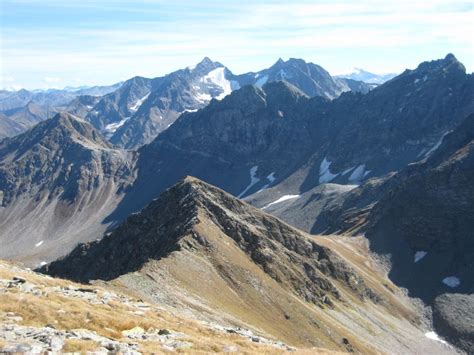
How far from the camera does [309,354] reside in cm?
2961

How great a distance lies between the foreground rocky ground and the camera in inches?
846

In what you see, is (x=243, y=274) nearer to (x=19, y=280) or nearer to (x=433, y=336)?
(x=19, y=280)

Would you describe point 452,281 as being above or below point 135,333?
below

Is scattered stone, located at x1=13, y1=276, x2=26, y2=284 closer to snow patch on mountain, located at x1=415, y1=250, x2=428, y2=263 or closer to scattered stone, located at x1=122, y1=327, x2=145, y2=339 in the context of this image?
scattered stone, located at x1=122, y1=327, x2=145, y2=339

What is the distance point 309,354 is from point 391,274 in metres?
130

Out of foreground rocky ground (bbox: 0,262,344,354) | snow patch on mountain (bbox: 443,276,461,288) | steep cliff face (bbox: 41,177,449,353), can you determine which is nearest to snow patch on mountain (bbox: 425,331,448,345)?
steep cliff face (bbox: 41,177,449,353)

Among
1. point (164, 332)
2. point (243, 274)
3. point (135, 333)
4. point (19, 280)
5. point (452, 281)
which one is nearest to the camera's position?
point (135, 333)

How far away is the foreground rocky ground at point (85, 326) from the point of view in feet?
70.5

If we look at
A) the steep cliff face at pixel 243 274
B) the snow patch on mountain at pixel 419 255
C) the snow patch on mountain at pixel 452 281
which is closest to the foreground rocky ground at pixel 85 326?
the steep cliff face at pixel 243 274

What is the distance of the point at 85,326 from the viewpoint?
25906 millimetres

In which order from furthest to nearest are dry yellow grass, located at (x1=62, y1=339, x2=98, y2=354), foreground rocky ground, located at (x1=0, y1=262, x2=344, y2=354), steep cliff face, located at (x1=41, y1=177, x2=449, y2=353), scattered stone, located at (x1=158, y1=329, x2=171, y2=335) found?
steep cliff face, located at (x1=41, y1=177, x2=449, y2=353), scattered stone, located at (x1=158, y1=329, x2=171, y2=335), foreground rocky ground, located at (x1=0, y1=262, x2=344, y2=354), dry yellow grass, located at (x1=62, y1=339, x2=98, y2=354)

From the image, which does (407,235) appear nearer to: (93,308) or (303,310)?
(303,310)

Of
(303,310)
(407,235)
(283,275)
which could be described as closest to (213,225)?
(283,275)

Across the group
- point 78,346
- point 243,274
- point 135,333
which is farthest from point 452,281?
point 78,346
